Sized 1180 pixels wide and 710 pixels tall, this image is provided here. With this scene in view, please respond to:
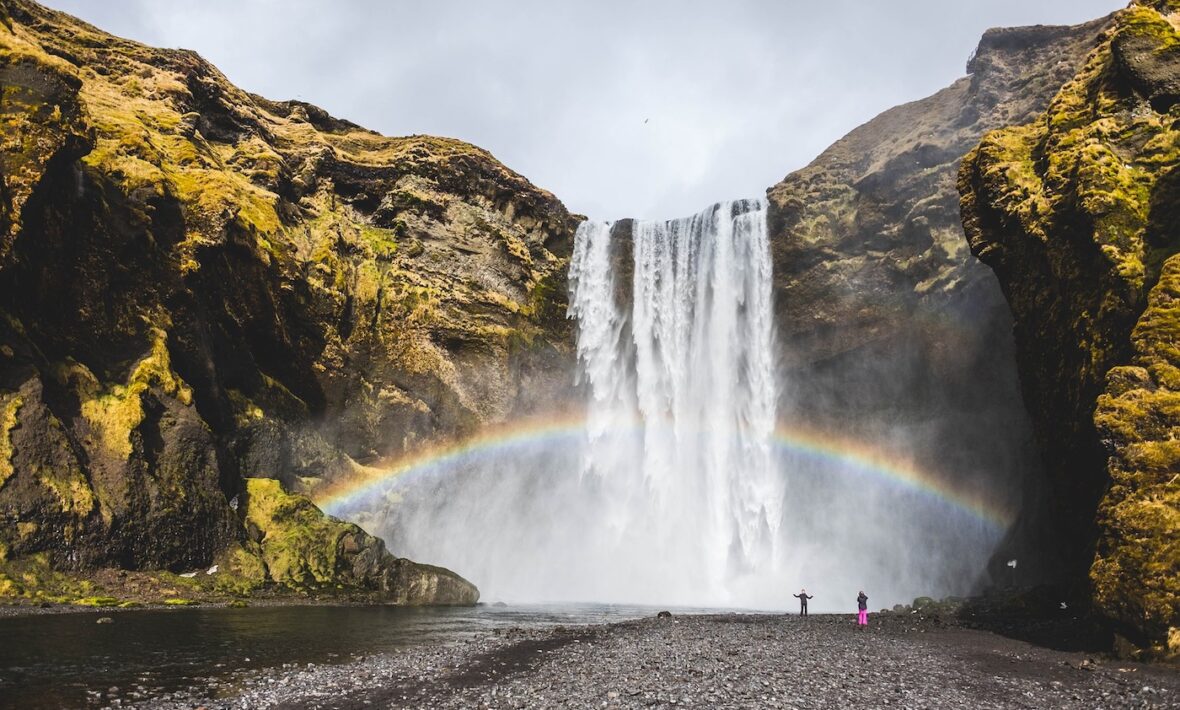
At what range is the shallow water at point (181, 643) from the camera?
1155cm

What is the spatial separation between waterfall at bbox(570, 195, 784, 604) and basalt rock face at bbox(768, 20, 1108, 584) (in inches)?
109

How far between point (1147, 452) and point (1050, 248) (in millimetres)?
9179

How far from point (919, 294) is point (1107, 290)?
75.0 ft

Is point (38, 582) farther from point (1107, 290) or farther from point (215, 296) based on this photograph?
point (1107, 290)

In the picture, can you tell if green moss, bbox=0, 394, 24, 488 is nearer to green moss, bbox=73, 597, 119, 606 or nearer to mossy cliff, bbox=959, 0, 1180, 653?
green moss, bbox=73, 597, 119, 606

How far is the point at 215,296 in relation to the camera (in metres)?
34.8

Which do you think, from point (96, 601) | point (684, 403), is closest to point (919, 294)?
point (684, 403)

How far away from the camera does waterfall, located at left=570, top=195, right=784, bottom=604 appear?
4538 centimetres

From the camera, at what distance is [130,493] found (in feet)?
86.6

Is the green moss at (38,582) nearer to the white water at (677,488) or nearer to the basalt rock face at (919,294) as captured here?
the white water at (677,488)

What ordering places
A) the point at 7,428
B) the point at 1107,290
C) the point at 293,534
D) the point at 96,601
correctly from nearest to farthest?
1. the point at 1107,290
2. the point at 96,601
3. the point at 7,428
4. the point at 293,534

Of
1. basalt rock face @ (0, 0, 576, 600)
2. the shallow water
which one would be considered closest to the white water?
basalt rock face @ (0, 0, 576, 600)

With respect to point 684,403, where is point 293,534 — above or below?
below

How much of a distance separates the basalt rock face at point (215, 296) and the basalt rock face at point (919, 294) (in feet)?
57.6
